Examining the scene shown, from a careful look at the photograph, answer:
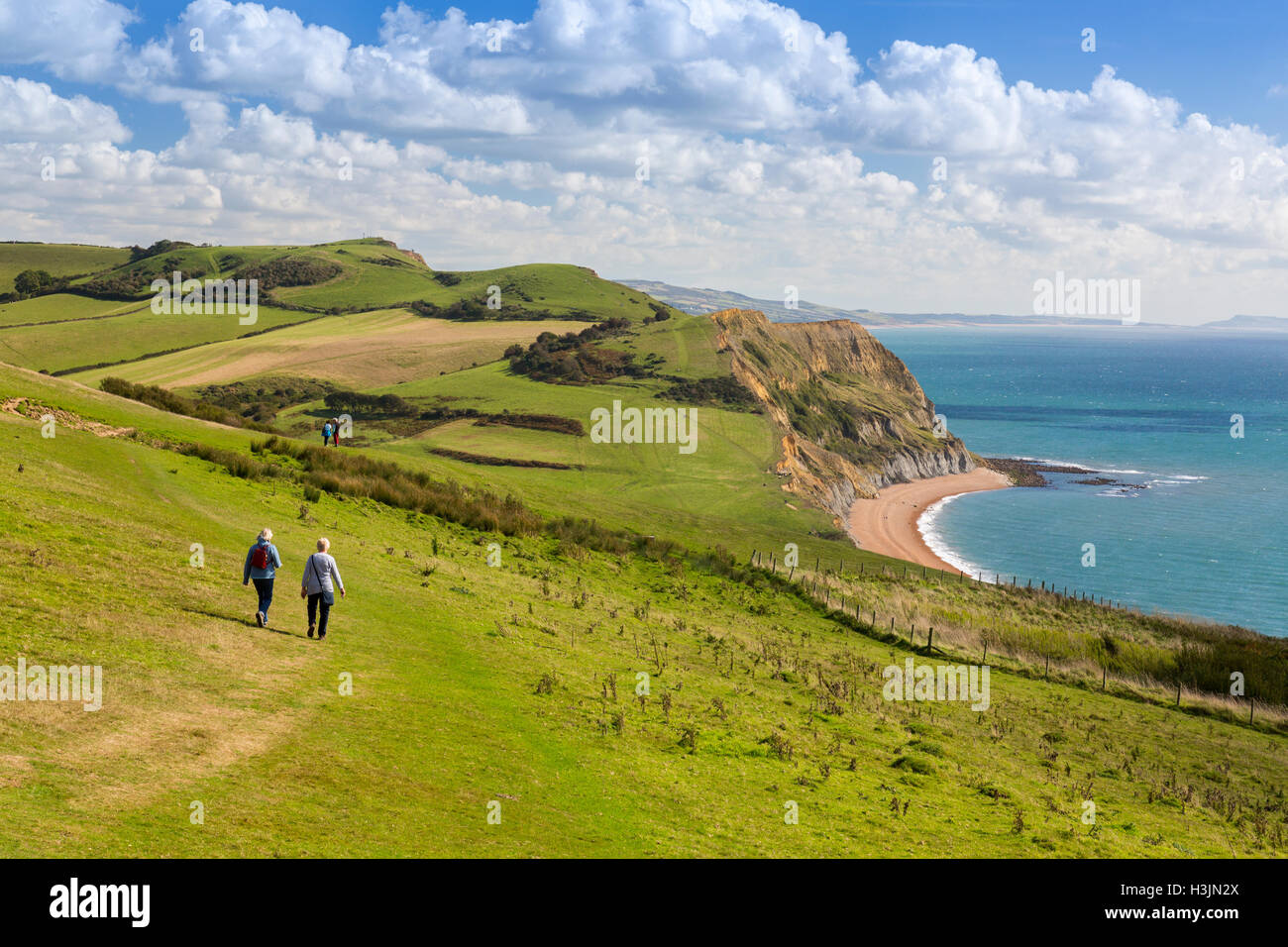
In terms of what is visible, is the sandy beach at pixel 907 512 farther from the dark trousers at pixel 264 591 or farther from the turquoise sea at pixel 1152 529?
the dark trousers at pixel 264 591

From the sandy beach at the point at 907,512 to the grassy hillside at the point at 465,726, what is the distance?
51437mm

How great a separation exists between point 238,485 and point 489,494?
625 inches

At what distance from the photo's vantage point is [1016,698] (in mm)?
30344

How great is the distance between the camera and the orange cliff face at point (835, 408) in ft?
357

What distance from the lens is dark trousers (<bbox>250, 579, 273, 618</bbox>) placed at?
58.7 feet

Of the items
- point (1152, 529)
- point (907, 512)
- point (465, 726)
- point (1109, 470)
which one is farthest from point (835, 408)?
point (465, 726)

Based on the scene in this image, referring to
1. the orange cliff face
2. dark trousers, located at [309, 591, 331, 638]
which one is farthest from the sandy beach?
dark trousers, located at [309, 591, 331, 638]

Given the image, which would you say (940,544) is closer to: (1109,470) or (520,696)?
(1109,470)

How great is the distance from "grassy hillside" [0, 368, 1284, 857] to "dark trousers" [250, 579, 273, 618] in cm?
51

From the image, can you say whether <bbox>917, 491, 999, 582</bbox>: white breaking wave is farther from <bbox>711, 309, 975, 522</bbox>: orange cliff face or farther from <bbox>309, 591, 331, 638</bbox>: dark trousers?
<bbox>309, 591, 331, 638</bbox>: dark trousers

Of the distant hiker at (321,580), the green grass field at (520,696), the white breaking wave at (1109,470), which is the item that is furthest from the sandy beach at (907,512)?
the distant hiker at (321,580)

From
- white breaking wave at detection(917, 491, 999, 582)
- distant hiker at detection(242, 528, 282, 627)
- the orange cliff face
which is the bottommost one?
white breaking wave at detection(917, 491, 999, 582)
